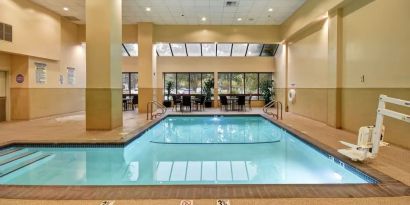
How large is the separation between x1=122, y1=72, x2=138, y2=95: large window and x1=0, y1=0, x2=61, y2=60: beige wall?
5.13 meters

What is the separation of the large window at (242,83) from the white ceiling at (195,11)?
390 centimetres

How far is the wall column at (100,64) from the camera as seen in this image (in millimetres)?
7492

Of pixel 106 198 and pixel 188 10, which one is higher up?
pixel 188 10

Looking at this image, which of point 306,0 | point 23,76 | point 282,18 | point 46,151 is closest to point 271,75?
point 282,18

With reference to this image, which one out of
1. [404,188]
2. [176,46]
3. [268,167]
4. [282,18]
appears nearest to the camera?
[404,188]

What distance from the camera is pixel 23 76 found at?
32.2 ft

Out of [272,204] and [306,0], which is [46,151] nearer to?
[272,204]

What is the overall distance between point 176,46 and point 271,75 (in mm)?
5568

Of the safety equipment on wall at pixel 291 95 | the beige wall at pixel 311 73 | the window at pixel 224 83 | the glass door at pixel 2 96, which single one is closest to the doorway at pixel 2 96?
the glass door at pixel 2 96

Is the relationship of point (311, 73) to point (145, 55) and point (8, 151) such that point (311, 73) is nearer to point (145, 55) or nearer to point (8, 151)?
point (145, 55)

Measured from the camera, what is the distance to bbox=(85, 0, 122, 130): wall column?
7.49 meters


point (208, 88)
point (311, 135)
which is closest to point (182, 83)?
point (208, 88)

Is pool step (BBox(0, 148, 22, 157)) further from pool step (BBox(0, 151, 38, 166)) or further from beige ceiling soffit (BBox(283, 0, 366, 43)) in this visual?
beige ceiling soffit (BBox(283, 0, 366, 43))

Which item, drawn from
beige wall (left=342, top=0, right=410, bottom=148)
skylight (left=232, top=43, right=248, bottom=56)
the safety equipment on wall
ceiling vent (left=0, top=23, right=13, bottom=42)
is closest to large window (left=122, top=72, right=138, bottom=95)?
skylight (left=232, top=43, right=248, bottom=56)
